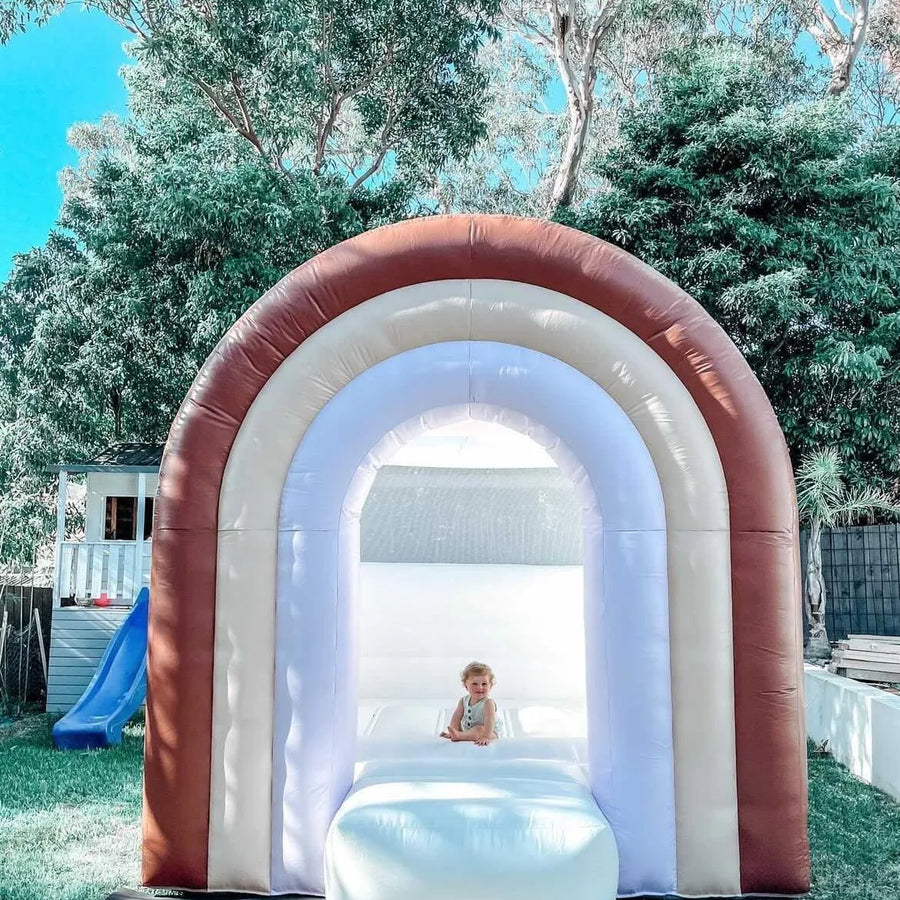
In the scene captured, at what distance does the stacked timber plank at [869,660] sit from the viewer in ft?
20.3

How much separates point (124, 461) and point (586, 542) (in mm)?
7559

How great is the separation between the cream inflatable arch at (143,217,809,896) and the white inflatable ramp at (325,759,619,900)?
0.29 metres

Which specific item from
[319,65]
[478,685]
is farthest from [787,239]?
[478,685]

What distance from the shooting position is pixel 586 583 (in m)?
3.71

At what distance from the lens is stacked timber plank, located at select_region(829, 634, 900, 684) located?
6.20m

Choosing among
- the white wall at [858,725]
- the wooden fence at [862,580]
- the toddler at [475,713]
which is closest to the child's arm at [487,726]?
the toddler at [475,713]

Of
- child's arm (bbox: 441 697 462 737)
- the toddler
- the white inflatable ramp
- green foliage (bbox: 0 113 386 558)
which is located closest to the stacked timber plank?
the toddler

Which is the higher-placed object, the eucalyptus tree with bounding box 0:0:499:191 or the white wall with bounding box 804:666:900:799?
the eucalyptus tree with bounding box 0:0:499:191

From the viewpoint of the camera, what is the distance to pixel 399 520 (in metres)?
5.51

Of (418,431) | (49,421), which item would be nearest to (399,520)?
(418,431)

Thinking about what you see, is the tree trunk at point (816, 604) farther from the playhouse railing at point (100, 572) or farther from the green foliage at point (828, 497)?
the playhouse railing at point (100, 572)

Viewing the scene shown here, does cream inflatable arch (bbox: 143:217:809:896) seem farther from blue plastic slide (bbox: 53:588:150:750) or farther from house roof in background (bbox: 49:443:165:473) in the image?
house roof in background (bbox: 49:443:165:473)

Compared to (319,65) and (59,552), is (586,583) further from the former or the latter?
(319,65)

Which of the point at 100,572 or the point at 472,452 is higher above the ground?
the point at 472,452
